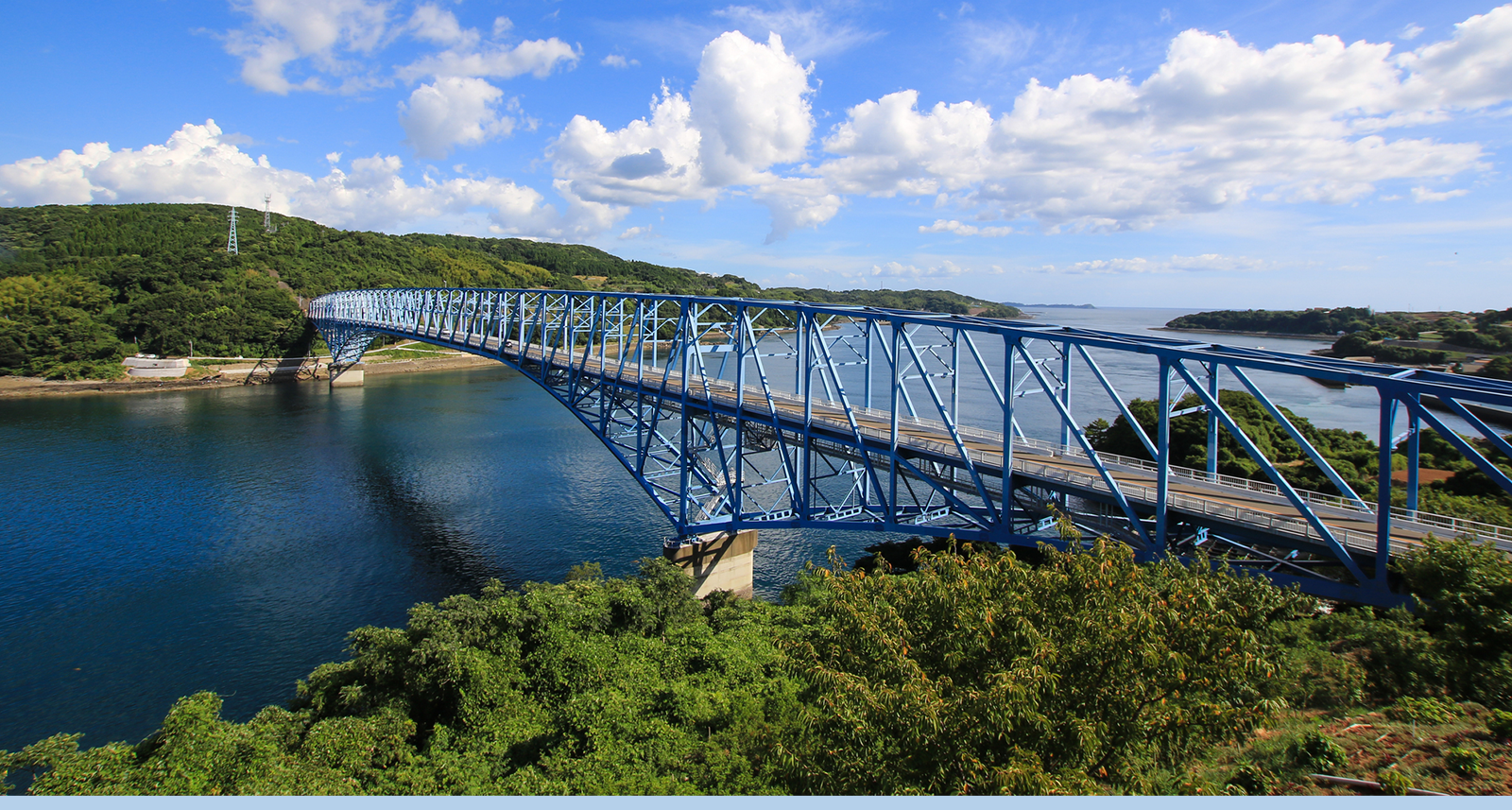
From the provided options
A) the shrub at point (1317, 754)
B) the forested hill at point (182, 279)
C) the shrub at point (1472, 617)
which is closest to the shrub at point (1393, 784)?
the shrub at point (1317, 754)

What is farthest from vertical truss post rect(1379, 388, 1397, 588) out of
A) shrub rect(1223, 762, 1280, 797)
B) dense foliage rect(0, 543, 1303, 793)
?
shrub rect(1223, 762, 1280, 797)

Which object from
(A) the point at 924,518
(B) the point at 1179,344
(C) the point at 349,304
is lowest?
(A) the point at 924,518

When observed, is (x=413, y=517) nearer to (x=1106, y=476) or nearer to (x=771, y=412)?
(x=771, y=412)

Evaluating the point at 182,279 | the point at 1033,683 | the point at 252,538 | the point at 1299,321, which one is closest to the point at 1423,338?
the point at 1299,321

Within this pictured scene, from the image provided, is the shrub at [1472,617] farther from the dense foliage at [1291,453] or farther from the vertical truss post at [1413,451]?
the dense foliage at [1291,453]

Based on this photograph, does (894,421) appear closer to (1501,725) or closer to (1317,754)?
(1317,754)

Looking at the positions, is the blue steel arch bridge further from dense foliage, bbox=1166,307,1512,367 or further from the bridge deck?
dense foliage, bbox=1166,307,1512,367

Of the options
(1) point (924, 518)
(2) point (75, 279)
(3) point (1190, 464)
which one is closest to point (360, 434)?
(1) point (924, 518)

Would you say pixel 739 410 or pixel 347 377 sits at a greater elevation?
pixel 739 410
